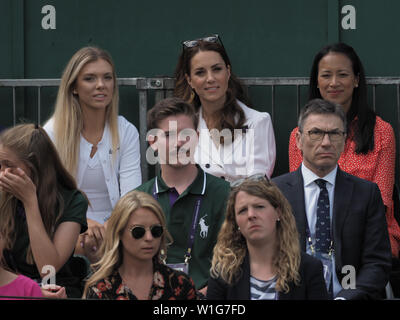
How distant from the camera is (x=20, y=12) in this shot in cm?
720

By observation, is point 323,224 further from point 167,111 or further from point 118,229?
point 118,229

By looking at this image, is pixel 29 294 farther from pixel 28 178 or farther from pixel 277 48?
pixel 277 48

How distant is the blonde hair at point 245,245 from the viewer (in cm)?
409

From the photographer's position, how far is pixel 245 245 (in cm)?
432

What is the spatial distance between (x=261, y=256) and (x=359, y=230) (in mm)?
827

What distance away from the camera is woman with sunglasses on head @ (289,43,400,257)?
18.8ft

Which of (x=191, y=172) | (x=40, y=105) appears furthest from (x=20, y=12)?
(x=191, y=172)

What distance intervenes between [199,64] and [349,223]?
1947 mm

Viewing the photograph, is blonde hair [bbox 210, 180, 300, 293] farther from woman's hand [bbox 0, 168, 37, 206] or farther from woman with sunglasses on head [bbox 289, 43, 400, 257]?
woman with sunglasses on head [bbox 289, 43, 400, 257]

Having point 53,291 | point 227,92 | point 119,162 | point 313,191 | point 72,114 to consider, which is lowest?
point 53,291

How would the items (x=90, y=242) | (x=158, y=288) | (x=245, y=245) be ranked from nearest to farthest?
(x=158, y=288) → (x=245, y=245) → (x=90, y=242)

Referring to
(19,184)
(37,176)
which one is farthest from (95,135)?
(19,184)

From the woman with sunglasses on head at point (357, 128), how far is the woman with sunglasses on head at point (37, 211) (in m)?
1.93

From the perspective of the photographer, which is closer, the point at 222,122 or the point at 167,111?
the point at 167,111
